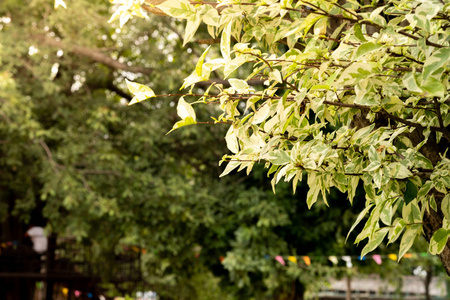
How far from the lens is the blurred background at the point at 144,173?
27.5ft

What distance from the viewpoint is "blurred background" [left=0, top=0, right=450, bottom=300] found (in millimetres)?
8391

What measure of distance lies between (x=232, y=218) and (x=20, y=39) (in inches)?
169

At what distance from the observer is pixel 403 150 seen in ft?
5.52

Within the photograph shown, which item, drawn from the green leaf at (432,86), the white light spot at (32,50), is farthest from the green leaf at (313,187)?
the white light spot at (32,50)

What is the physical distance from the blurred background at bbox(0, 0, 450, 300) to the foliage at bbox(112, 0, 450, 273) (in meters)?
6.36

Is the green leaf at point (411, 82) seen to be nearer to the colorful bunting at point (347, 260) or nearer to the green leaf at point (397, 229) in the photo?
the green leaf at point (397, 229)

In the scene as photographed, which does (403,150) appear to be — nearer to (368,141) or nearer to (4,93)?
(368,141)

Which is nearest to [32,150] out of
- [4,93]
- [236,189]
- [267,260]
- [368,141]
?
[4,93]

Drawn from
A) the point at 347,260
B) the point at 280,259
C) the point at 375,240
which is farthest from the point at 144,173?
the point at 375,240

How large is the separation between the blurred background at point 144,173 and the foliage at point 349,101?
6363 millimetres

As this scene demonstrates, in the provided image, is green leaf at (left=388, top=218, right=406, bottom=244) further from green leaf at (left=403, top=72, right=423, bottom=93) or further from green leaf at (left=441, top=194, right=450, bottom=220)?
green leaf at (left=403, top=72, right=423, bottom=93)

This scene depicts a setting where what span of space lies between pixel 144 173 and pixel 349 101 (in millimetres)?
7370

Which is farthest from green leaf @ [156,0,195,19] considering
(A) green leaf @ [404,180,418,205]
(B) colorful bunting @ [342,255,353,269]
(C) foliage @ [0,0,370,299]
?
(B) colorful bunting @ [342,255,353,269]

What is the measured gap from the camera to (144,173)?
8.85 meters
